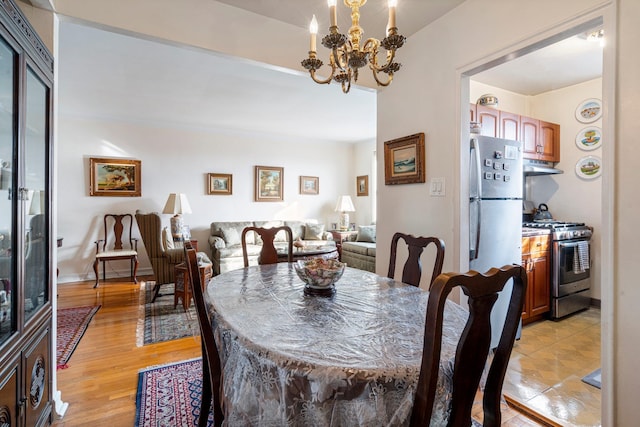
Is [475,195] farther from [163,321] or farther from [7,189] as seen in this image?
[163,321]

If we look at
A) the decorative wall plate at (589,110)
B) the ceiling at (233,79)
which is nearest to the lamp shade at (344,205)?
the ceiling at (233,79)

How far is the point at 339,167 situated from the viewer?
6809 mm

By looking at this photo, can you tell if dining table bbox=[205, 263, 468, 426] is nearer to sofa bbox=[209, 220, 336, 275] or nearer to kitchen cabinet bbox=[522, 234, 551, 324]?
kitchen cabinet bbox=[522, 234, 551, 324]

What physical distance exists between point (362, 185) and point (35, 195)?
5.59 meters

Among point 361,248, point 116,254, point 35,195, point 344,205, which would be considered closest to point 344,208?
point 344,205

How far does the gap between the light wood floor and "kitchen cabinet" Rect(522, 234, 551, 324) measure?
1464mm

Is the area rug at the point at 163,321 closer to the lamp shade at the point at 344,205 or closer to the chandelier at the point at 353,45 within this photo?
the chandelier at the point at 353,45

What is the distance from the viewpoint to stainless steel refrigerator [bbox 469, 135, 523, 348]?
2.32 meters

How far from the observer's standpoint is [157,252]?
3.69 metres

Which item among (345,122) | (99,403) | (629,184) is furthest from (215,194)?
(629,184)

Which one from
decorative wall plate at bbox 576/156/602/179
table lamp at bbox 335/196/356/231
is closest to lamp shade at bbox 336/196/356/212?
table lamp at bbox 335/196/356/231

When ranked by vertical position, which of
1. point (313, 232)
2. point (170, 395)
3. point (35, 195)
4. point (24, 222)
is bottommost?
point (170, 395)

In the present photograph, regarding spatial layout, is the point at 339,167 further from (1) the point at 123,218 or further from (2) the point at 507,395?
(2) the point at 507,395

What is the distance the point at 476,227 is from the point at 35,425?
270 cm
